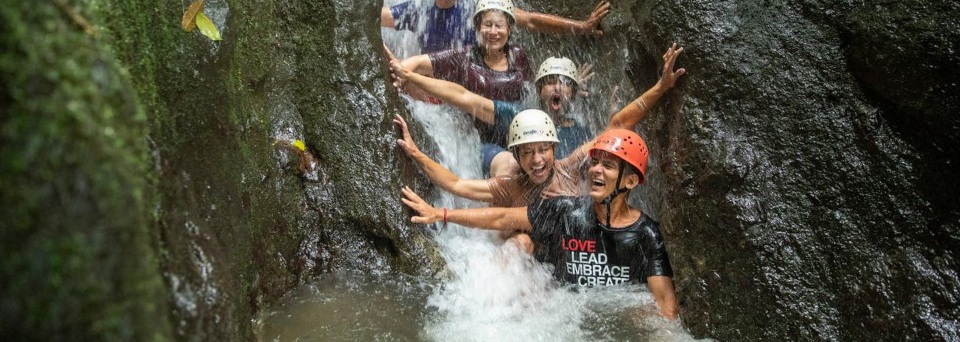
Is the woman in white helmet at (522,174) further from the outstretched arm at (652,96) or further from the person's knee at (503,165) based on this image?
the outstretched arm at (652,96)

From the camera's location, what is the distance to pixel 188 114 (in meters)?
3.02

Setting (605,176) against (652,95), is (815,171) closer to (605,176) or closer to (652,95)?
(652,95)

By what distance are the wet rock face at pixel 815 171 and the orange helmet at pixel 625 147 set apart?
0.25 metres

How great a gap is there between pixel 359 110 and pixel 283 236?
1118mm

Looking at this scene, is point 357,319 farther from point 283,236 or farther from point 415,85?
point 415,85

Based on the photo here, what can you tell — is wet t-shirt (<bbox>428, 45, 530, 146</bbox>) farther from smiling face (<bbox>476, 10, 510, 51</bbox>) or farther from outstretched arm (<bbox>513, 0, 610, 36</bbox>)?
outstretched arm (<bbox>513, 0, 610, 36</bbox>)

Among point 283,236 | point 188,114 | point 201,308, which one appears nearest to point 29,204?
point 201,308

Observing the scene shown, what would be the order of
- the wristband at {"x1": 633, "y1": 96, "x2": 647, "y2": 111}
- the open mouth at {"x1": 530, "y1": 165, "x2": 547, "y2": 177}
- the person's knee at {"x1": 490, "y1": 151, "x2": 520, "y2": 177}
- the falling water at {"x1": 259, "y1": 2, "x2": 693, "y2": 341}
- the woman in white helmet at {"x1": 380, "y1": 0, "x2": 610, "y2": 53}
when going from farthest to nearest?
the woman in white helmet at {"x1": 380, "y1": 0, "x2": 610, "y2": 53} → the person's knee at {"x1": 490, "y1": 151, "x2": 520, "y2": 177} → the open mouth at {"x1": 530, "y1": 165, "x2": 547, "y2": 177} → the wristband at {"x1": 633, "y1": 96, "x2": 647, "y2": 111} → the falling water at {"x1": 259, "y1": 2, "x2": 693, "y2": 341}

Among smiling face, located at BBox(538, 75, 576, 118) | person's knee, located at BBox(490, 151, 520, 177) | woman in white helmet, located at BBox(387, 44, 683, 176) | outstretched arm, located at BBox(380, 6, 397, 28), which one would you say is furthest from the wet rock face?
outstretched arm, located at BBox(380, 6, 397, 28)

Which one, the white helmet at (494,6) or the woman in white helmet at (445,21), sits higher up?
the white helmet at (494,6)

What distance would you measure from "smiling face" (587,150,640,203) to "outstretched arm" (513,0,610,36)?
229 cm

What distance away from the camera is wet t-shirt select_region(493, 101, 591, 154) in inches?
244

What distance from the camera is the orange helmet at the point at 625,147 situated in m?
4.91

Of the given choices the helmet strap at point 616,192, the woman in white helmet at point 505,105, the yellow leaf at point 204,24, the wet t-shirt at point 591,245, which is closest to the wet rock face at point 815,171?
the wet t-shirt at point 591,245
